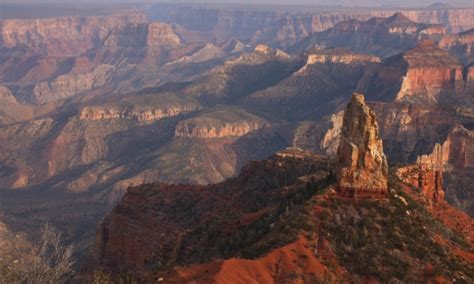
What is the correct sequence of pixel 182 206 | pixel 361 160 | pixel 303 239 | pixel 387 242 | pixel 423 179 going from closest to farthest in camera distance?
pixel 303 239
pixel 387 242
pixel 361 160
pixel 423 179
pixel 182 206

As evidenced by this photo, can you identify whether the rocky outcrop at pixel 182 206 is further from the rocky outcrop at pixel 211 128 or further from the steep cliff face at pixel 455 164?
the rocky outcrop at pixel 211 128

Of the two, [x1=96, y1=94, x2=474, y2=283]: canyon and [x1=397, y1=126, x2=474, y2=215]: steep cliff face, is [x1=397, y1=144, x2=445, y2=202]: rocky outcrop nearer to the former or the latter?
[x1=96, y1=94, x2=474, y2=283]: canyon

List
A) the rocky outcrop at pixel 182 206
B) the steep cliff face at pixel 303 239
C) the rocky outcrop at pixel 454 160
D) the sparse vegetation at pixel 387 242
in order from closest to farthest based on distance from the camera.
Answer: the steep cliff face at pixel 303 239 < the sparse vegetation at pixel 387 242 < the rocky outcrop at pixel 182 206 < the rocky outcrop at pixel 454 160

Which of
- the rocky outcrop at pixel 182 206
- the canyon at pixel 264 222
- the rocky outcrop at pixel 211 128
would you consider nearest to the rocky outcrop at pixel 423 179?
the canyon at pixel 264 222

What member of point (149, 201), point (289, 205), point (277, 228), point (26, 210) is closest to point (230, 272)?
point (277, 228)

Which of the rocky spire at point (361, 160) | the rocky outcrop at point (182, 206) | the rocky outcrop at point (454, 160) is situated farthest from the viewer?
the rocky outcrop at point (454, 160)

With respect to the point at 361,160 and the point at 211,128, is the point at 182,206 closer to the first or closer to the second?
the point at 361,160

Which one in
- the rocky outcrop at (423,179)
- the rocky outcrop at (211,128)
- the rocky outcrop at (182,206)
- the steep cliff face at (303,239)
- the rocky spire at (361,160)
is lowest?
the rocky outcrop at (211,128)

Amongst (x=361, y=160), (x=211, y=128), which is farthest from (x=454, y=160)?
(x=361, y=160)

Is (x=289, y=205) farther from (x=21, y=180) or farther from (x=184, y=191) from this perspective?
(x=21, y=180)
